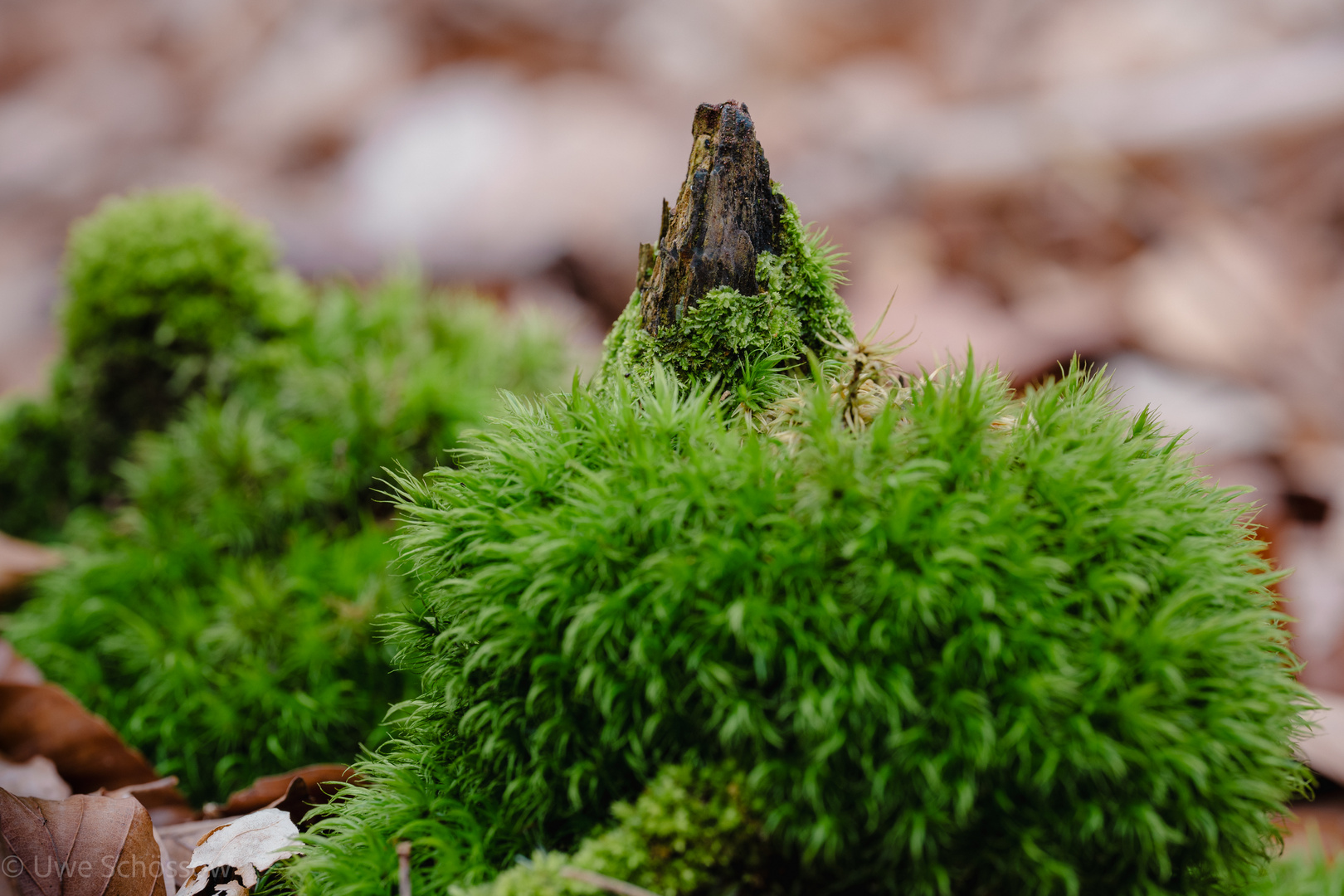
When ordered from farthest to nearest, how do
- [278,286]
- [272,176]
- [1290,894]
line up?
[272,176] → [278,286] → [1290,894]

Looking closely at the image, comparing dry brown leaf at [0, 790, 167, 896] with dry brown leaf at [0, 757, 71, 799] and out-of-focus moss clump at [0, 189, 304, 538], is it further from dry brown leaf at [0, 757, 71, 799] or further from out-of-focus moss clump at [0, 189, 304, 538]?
out-of-focus moss clump at [0, 189, 304, 538]

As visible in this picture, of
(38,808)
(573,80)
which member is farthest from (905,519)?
(573,80)

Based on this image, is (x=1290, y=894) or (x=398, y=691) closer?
(x=1290, y=894)

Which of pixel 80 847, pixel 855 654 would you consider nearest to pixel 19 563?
pixel 80 847

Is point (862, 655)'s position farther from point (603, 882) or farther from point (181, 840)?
point (181, 840)

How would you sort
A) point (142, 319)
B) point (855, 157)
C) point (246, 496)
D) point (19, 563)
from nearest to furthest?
point (246, 496) < point (19, 563) < point (142, 319) < point (855, 157)

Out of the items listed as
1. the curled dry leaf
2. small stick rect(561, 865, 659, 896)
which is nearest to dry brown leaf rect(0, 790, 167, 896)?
the curled dry leaf

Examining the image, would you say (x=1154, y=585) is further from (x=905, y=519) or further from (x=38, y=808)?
(x=38, y=808)
